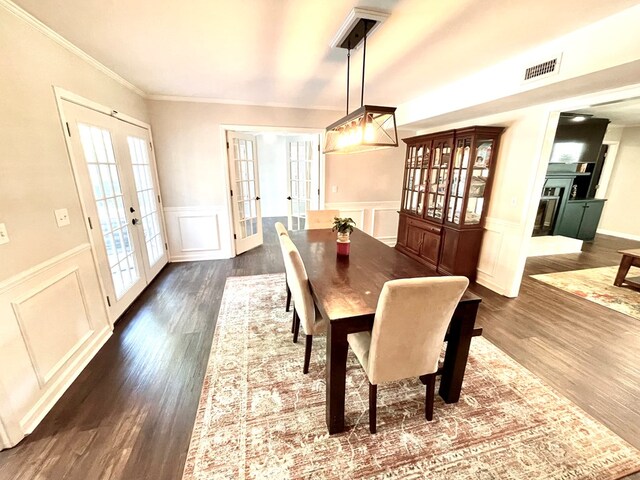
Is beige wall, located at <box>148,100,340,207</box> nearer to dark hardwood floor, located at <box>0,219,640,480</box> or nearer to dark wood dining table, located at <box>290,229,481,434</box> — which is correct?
dark hardwood floor, located at <box>0,219,640,480</box>

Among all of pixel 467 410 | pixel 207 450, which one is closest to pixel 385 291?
pixel 467 410

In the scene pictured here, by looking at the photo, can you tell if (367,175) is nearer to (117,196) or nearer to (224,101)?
(224,101)

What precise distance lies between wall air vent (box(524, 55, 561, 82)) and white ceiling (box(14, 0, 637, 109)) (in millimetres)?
173

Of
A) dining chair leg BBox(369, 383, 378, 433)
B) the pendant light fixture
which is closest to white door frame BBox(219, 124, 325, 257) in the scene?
the pendant light fixture

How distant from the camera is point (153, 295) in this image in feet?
10.3

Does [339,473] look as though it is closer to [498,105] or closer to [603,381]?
[603,381]

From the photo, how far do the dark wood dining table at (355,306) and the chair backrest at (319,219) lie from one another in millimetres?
989

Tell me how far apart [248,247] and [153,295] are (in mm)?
1839

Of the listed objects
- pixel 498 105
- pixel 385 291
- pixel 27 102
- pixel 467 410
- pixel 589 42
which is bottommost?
pixel 467 410

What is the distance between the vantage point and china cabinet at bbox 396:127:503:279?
10.5ft

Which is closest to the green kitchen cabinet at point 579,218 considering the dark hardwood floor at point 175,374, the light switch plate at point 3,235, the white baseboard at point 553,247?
the white baseboard at point 553,247

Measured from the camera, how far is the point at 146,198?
3473 millimetres

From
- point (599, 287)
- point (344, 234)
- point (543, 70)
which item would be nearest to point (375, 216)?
point (344, 234)

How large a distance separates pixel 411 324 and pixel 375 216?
378cm
